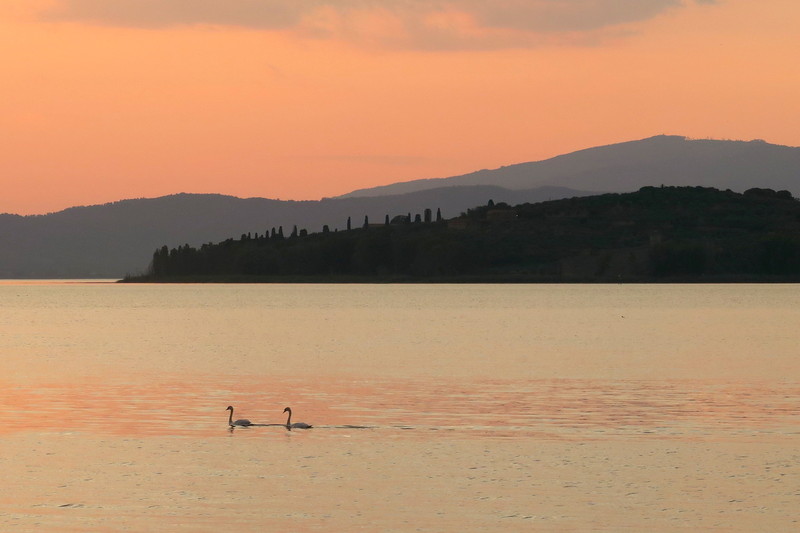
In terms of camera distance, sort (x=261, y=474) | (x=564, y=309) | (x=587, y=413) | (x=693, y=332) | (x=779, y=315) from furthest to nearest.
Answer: (x=564, y=309) < (x=779, y=315) < (x=693, y=332) < (x=587, y=413) < (x=261, y=474)

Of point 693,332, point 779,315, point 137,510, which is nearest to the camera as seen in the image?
point 137,510

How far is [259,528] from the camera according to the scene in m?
25.3

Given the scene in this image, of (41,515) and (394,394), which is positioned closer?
(41,515)

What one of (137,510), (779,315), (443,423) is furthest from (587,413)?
(779,315)

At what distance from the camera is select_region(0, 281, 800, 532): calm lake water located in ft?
88.2

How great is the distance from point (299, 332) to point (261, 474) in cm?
7378

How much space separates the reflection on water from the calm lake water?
13 cm

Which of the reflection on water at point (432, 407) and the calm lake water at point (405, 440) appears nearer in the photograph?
the calm lake water at point (405, 440)

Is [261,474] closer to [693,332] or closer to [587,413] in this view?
[587,413]

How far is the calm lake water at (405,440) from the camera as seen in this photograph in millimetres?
26875

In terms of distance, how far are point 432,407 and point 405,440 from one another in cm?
868

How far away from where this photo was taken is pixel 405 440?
122 ft

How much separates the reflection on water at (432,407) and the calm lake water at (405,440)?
0.13 m

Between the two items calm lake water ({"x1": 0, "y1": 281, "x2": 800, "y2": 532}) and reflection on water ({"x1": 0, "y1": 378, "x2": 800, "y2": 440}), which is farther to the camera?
reflection on water ({"x1": 0, "y1": 378, "x2": 800, "y2": 440})
